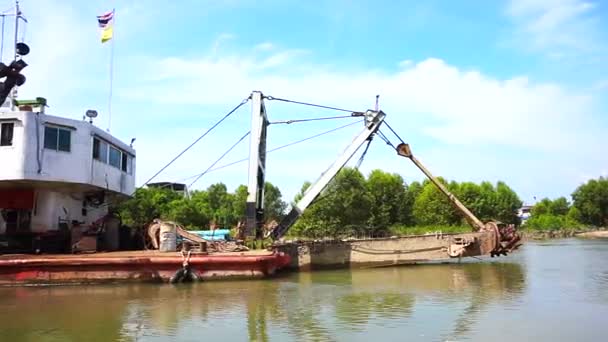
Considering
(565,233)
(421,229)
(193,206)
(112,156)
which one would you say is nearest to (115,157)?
(112,156)

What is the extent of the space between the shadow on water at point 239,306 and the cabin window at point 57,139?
4031 millimetres

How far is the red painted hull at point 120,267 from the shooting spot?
52.1 ft

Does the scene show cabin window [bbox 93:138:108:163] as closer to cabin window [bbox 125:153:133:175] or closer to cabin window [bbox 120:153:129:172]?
cabin window [bbox 120:153:129:172]

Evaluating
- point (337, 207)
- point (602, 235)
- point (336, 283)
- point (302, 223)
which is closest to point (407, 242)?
point (336, 283)

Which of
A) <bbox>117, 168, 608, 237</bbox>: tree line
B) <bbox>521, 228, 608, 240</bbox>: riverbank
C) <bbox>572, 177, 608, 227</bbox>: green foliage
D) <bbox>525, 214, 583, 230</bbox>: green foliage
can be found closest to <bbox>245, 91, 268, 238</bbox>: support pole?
<bbox>117, 168, 608, 237</bbox>: tree line

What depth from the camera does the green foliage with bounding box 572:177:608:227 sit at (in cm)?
9275

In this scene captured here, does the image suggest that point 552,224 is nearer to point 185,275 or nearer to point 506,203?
point 506,203

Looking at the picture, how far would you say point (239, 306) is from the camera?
12891mm

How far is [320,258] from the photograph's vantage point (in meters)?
21.5

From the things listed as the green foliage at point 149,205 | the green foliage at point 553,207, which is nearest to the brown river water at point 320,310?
the green foliage at point 149,205

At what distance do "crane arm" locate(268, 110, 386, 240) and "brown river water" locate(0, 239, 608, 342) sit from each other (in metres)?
3.03

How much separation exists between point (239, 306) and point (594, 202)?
306ft

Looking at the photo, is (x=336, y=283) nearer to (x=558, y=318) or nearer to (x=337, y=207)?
(x=558, y=318)

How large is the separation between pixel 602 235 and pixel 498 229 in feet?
232
